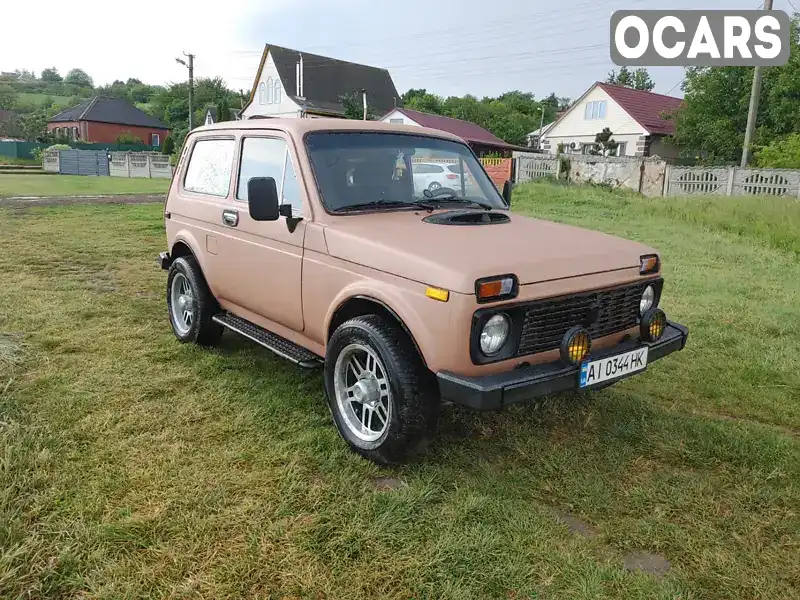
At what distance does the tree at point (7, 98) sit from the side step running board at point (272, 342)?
100264 mm

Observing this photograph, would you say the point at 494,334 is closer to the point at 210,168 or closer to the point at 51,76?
the point at 210,168

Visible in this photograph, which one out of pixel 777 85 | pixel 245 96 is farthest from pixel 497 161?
A: pixel 245 96

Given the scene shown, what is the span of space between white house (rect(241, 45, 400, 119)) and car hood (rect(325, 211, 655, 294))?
4540cm

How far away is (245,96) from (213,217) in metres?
71.1

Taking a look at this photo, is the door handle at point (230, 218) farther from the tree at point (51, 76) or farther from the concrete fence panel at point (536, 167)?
the tree at point (51, 76)

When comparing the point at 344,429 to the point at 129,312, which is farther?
the point at 129,312

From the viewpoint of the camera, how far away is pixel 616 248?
12.0 ft

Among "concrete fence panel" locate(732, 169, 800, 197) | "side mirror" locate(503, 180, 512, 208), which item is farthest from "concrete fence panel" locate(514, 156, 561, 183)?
"side mirror" locate(503, 180, 512, 208)

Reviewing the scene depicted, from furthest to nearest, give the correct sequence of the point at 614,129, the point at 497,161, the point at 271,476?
1. the point at 614,129
2. the point at 497,161
3. the point at 271,476

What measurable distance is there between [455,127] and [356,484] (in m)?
46.8

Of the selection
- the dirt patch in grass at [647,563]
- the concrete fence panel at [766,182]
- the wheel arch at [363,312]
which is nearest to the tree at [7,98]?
the concrete fence panel at [766,182]

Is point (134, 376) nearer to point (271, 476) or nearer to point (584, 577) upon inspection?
Answer: point (271, 476)

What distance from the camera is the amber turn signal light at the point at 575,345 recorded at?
10.4 feet

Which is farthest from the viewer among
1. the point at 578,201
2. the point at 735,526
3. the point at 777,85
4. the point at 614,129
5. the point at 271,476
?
the point at 614,129
